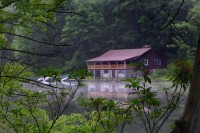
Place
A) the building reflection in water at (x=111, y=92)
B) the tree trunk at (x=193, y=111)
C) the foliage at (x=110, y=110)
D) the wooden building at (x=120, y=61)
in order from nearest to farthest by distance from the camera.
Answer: the tree trunk at (x=193, y=111)
the foliage at (x=110, y=110)
the building reflection in water at (x=111, y=92)
the wooden building at (x=120, y=61)

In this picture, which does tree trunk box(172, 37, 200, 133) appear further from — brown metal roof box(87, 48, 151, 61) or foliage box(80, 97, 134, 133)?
brown metal roof box(87, 48, 151, 61)

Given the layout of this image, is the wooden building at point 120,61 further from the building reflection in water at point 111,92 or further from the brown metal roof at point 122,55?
the building reflection in water at point 111,92

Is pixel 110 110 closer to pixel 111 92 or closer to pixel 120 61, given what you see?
pixel 111 92

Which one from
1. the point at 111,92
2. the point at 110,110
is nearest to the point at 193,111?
the point at 110,110

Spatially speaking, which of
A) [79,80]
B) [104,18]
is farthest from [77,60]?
[79,80]

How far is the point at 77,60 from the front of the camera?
67.1 feet

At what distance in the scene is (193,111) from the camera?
3.49 feet

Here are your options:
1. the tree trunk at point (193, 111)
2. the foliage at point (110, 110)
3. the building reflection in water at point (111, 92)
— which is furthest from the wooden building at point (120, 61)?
the tree trunk at point (193, 111)

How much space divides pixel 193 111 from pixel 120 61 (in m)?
17.6

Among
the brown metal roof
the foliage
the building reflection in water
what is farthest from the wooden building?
the foliage

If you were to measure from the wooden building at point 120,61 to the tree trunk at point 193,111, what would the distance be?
1687 centimetres

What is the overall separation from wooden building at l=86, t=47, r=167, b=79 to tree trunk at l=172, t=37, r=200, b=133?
55.3 feet

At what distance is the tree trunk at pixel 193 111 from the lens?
3.46ft

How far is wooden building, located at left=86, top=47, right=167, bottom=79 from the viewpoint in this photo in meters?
18.5
